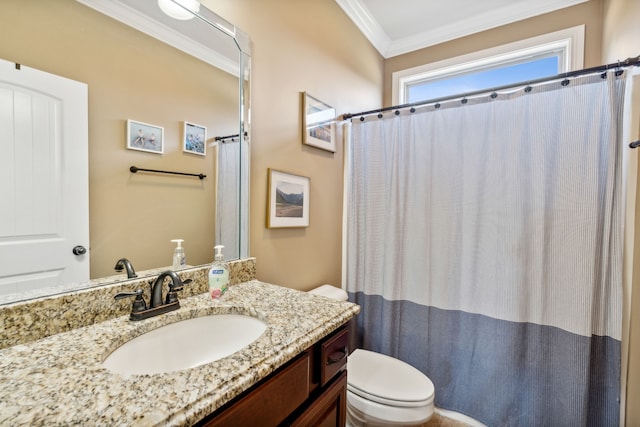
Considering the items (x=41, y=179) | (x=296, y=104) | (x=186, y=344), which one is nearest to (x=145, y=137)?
(x=41, y=179)

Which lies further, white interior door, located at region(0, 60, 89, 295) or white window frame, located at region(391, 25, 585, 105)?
white window frame, located at region(391, 25, 585, 105)

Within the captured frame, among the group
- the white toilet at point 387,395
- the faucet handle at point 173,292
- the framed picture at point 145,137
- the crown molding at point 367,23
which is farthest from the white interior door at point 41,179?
the crown molding at point 367,23

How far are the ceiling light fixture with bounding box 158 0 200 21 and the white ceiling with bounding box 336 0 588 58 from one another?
3.92 feet

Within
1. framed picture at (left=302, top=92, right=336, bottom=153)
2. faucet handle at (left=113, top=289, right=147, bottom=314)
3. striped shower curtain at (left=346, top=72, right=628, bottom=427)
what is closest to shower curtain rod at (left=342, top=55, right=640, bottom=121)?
striped shower curtain at (left=346, top=72, right=628, bottom=427)

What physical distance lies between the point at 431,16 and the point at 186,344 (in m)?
2.64

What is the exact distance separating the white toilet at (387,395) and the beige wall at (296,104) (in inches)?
22.4

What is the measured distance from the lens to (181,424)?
0.47 meters

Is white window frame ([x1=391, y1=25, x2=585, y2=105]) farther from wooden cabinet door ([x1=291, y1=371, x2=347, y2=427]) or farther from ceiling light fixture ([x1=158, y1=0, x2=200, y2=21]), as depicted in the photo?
wooden cabinet door ([x1=291, y1=371, x2=347, y2=427])

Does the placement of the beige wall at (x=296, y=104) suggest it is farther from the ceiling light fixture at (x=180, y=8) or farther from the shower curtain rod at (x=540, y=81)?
the shower curtain rod at (x=540, y=81)

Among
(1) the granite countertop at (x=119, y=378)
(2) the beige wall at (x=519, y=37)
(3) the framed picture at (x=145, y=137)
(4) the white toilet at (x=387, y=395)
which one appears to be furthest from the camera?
(2) the beige wall at (x=519, y=37)

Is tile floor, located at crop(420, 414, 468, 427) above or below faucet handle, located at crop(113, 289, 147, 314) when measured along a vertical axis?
below

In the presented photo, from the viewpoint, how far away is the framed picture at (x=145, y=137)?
95 centimetres

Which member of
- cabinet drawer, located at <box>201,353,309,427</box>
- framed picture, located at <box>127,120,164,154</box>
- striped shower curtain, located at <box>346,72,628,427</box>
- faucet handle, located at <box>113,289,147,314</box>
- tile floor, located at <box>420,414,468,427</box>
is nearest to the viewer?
cabinet drawer, located at <box>201,353,309,427</box>

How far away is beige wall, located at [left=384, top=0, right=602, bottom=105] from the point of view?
1.88m
